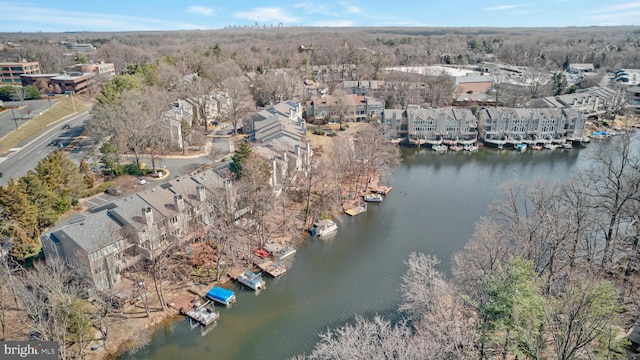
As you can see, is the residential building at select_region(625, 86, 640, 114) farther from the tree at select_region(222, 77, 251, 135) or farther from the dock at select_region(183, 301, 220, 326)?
the dock at select_region(183, 301, 220, 326)

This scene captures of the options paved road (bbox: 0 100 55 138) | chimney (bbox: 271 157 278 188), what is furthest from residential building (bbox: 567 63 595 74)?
paved road (bbox: 0 100 55 138)

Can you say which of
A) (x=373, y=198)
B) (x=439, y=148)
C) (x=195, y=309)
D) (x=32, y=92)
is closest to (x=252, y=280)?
(x=195, y=309)

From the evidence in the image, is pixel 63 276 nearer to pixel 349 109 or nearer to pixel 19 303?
pixel 19 303

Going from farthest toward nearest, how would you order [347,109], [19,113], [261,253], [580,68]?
[580,68]
[347,109]
[19,113]
[261,253]

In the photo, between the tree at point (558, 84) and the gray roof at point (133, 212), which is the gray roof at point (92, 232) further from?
the tree at point (558, 84)

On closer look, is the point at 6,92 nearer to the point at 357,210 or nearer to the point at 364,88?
the point at 357,210

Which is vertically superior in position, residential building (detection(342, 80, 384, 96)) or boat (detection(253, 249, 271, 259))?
residential building (detection(342, 80, 384, 96))
